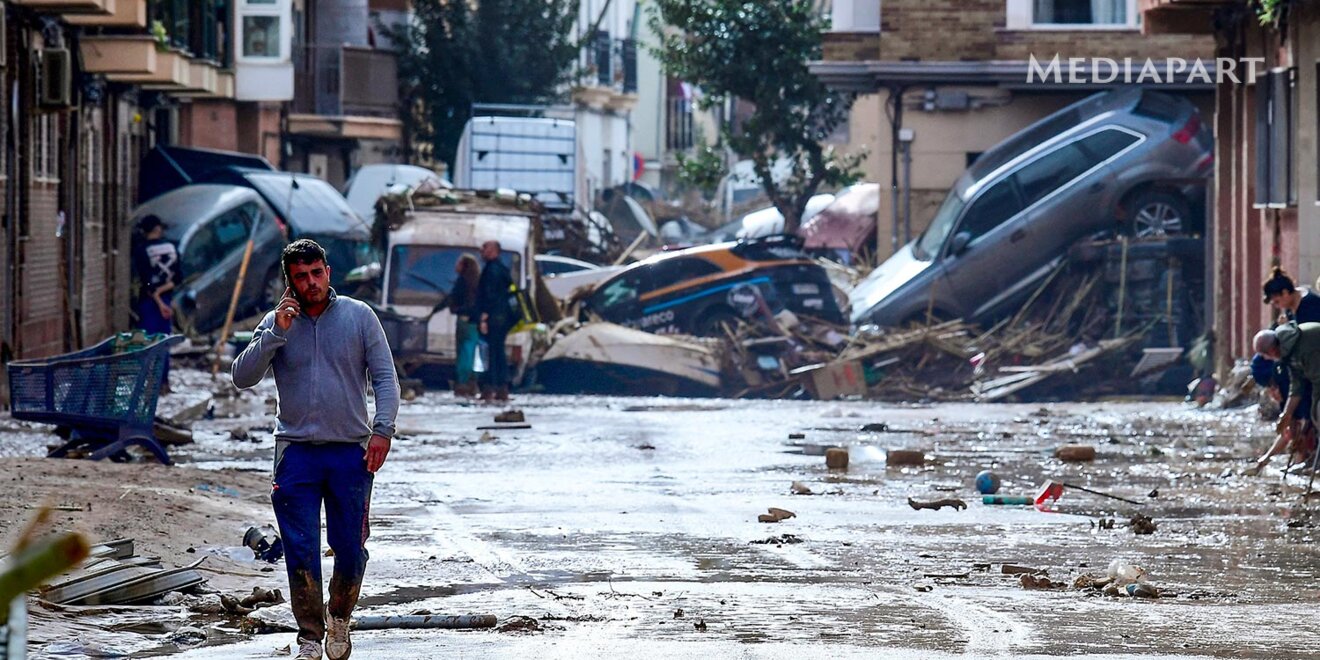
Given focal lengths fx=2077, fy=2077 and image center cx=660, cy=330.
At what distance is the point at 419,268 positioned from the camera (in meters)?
24.1

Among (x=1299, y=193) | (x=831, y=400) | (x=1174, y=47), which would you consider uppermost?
(x=1174, y=47)

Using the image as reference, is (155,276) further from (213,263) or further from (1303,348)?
(1303,348)

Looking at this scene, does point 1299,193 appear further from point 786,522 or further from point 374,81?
point 374,81

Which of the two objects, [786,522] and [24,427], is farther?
[24,427]

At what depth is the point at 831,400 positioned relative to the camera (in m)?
23.3

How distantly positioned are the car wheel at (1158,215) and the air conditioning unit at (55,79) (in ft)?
40.8

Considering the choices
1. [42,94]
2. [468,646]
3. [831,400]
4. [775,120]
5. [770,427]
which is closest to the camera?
[468,646]

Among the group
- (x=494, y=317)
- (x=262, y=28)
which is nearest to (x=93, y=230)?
(x=494, y=317)

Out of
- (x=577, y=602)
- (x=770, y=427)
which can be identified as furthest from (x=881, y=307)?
(x=577, y=602)

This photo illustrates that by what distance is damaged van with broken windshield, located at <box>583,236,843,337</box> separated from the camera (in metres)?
25.4

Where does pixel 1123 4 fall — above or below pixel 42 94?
above

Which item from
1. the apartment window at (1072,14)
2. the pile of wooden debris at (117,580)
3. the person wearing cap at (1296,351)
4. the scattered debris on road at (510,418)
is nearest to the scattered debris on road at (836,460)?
the person wearing cap at (1296,351)

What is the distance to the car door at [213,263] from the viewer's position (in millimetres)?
28891

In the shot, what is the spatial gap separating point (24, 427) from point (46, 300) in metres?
5.84
